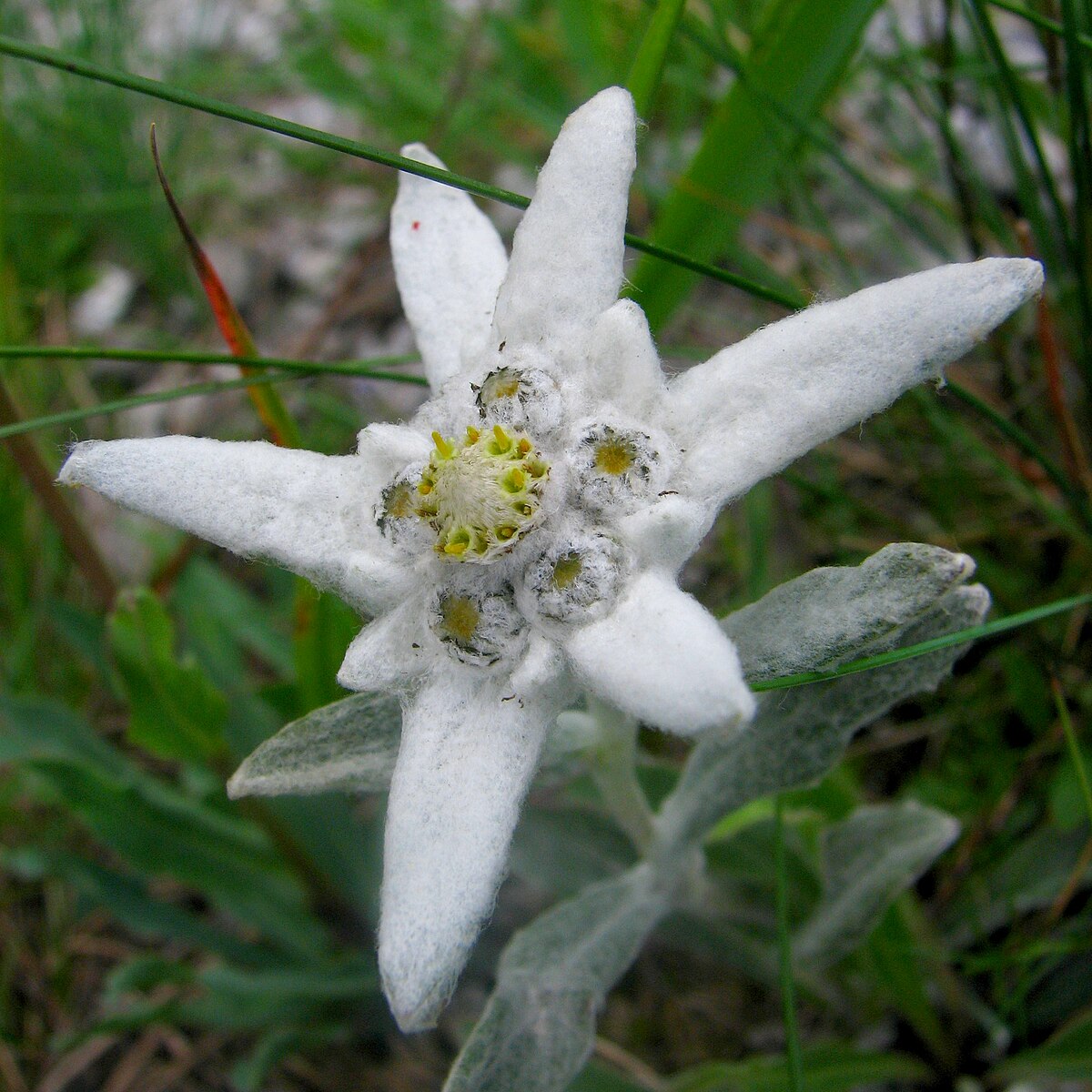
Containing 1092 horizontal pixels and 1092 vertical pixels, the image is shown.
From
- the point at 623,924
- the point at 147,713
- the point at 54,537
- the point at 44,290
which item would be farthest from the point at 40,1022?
the point at 44,290

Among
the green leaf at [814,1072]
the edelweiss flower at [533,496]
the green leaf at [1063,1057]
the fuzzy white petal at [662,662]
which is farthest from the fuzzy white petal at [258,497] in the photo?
the green leaf at [1063,1057]

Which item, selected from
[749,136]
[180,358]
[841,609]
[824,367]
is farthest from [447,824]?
[749,136]

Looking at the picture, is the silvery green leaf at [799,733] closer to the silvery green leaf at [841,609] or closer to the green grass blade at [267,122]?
the silvery green leaf at [841,609]

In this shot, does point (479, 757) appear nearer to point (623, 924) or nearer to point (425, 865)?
point (425, 865)

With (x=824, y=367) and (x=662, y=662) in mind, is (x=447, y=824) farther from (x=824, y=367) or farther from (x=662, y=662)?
(x=824, y=367)

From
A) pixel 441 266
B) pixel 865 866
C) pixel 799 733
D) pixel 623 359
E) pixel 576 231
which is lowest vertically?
pixel 865 866

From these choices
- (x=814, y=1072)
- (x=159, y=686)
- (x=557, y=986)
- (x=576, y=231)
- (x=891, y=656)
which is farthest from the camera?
(x=159, y=686)

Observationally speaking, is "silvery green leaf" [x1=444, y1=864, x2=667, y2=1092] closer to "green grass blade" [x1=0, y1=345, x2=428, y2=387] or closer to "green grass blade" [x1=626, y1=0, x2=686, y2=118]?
"green grass blade" [x1=0, y1=345, x2=428, y2=387]
